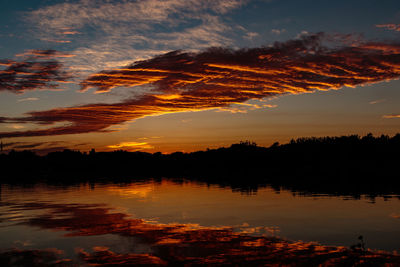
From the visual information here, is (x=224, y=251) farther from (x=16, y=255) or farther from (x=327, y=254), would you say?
(x=16, y=255)

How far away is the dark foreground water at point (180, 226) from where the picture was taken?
21141 mm

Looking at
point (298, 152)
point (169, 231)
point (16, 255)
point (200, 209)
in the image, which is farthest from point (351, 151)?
point (16, 255)

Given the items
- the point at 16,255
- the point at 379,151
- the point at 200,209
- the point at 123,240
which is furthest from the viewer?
the point at 379,151

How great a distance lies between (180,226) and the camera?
2827cm

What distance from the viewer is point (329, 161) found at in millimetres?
125000

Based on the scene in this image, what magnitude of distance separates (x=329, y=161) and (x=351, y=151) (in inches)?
389

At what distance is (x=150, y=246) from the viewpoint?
842 inches

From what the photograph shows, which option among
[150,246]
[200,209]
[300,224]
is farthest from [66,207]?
[300,224]

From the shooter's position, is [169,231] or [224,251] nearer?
[224,251]

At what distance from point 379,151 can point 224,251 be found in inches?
4589

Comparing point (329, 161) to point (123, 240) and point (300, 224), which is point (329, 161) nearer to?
point (300, 224)

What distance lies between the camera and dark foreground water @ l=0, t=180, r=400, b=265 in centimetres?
2114

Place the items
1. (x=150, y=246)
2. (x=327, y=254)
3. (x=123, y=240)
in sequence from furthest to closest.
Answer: (x=123, y=240), (x=150, y=246), (x=327, y=254)

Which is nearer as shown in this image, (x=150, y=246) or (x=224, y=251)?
(x=224, y=251)
